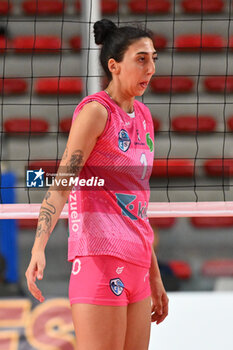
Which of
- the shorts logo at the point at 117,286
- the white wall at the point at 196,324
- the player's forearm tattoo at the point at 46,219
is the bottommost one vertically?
the white wall at the point at 196,324

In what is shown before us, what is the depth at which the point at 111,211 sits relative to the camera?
1.74 m

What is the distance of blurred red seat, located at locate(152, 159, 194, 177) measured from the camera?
4.90 m

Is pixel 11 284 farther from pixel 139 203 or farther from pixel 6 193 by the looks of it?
pixel 139 203

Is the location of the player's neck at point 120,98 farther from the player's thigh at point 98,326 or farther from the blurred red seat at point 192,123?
the blurred red seat at point 192,123

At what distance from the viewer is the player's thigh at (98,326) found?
1659 mm

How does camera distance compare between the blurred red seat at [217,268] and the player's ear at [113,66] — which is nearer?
the player's ear at [113,66]

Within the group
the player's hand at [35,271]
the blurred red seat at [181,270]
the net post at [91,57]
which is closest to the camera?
the player's hand at [35,271]

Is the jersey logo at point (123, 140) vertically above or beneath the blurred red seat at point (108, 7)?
beneath

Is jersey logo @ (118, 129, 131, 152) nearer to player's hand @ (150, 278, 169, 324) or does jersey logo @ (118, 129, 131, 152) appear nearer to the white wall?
player's hand @ (150, 278, 169, 324)

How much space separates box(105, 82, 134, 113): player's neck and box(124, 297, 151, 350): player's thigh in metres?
0.59

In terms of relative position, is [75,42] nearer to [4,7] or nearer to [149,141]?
[4,7]

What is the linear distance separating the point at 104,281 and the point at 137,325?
0.64ft

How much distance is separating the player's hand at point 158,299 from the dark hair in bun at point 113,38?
2.28 feet

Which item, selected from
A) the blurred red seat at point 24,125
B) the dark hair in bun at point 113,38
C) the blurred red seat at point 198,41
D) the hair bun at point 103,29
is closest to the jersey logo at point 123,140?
the dark hair in bun at point 113,38
